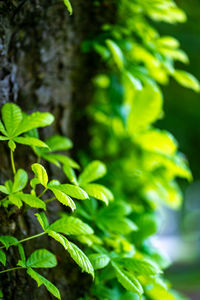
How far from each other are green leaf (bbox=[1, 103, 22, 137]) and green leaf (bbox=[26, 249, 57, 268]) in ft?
0.89

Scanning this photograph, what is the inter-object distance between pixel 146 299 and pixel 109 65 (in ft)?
2.56

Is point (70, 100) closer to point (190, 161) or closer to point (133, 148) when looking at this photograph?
point (133, 148)

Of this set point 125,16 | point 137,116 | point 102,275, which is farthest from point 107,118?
point 102,275

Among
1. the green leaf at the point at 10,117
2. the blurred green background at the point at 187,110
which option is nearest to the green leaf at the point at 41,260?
the green leaf at the point at 10,117

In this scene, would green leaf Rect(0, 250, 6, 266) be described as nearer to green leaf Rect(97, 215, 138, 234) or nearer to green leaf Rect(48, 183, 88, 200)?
green leaf Rect(48, 183, 88, 200)

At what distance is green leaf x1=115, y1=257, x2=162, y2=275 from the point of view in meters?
0.73

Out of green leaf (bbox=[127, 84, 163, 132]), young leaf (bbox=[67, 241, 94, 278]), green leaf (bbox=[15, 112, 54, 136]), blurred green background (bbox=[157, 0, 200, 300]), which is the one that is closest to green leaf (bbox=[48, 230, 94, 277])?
young leaf (bbox=[67, 241, 94, 278])

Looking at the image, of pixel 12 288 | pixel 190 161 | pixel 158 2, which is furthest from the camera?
pixel 190 161

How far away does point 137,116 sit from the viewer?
1125mm

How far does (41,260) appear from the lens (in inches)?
28.1

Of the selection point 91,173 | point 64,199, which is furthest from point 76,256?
point 91,173

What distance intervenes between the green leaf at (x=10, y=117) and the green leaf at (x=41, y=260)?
0.27 metres

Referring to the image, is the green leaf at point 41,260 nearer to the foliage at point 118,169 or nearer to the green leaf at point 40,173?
the foliage at point 118,169

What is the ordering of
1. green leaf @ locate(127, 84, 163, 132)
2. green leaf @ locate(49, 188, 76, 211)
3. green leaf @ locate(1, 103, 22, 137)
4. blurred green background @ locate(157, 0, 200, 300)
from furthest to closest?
blurred green background @ locate(157, 0, 200, 300), green leaf @ locate(127, 84, 163, 132), green leaf @ locate(1, 103, 22, 137), green leaf @ locate(49, 188, 76, 211)
